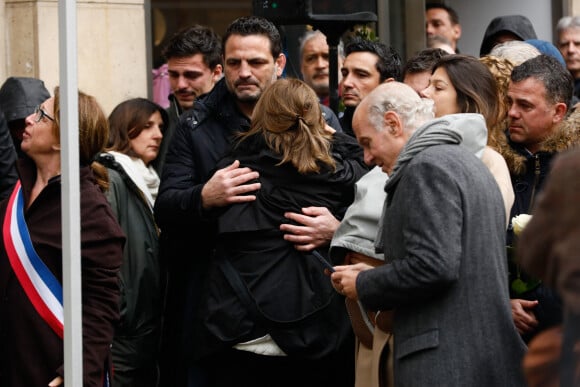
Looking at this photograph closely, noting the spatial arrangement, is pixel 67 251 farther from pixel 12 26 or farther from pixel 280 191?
pixel 12 26

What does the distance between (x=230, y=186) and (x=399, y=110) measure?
912 millimetres

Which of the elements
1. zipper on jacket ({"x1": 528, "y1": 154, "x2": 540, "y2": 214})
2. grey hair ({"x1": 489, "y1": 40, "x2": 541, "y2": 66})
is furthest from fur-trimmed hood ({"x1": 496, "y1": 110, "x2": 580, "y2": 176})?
grey hair ({"x1": 489, "y1": 40, "x2": 541, "y2": 66})

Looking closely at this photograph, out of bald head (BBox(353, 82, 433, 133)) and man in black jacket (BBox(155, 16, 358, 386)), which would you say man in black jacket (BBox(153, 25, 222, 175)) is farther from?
bald head (BBox(353, 82, 433, 133))

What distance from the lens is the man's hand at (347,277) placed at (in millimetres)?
4727

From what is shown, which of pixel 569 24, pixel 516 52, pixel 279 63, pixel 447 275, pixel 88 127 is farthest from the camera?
pixel 569 24

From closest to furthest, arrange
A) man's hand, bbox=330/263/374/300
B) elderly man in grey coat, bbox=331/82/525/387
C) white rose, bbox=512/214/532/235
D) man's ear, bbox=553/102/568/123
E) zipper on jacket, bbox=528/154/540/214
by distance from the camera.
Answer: elderly man in grey coat, bbox=331/82/525/387 → man's hand, bbox=330/263/374/300 → white rose, bbox=512/214/532/235 → zipper on jacket, bbox=528/154/540/214 → man's ear, bbox=553/102/568/123

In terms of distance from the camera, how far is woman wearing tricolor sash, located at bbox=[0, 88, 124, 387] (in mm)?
5086

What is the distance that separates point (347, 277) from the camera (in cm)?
477

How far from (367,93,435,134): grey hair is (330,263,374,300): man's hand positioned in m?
0.51

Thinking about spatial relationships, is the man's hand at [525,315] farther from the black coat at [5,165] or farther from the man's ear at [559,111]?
the black coat at [5,165]

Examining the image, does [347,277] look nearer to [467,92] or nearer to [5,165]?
[467,92]

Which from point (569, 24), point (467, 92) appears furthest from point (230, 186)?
point (569, 24)

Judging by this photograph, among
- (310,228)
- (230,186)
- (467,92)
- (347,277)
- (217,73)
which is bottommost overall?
(347,277)

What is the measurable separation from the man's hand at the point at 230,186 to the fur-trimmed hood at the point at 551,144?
1.03 metres
